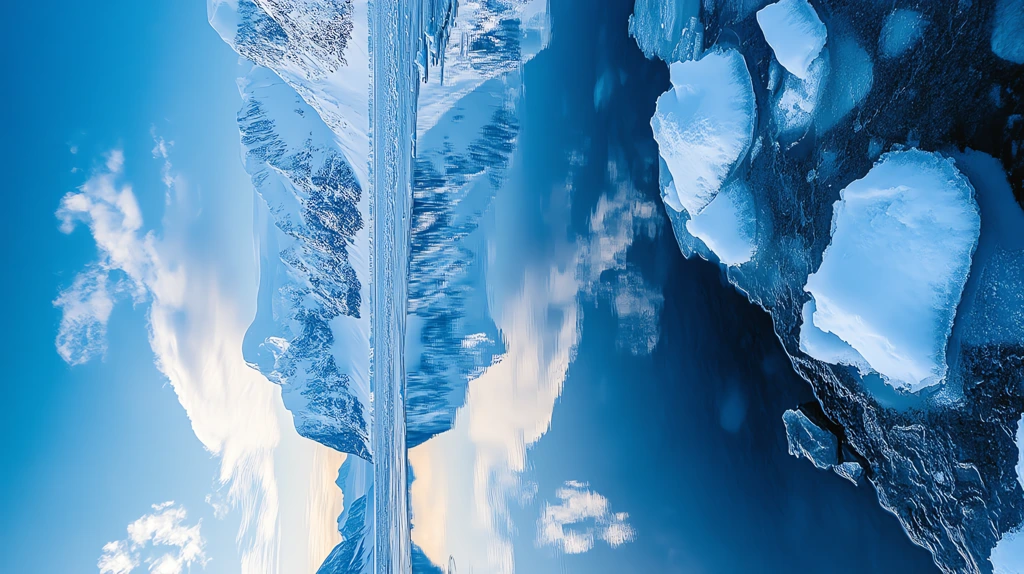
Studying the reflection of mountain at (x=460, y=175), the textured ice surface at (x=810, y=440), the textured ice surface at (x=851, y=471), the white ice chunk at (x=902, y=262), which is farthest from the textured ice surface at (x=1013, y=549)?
the reflection of mountain at (x=460, y=175)

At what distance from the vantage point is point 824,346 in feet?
19.6

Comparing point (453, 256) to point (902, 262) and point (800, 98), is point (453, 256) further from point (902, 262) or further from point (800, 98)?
point (902, 262)

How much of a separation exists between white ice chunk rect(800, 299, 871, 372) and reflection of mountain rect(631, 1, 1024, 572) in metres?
0.02

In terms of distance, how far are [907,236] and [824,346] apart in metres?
1.76

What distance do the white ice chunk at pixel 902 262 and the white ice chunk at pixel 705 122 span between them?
2.04 meters

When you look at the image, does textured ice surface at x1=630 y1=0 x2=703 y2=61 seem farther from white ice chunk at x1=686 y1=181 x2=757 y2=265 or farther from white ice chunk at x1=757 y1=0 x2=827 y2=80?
white ice chunk at x1=686 y1=181 x2=757 y2=265

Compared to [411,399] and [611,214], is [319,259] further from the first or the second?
[611,214]

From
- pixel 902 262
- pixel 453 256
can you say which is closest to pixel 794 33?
pixel 902 262

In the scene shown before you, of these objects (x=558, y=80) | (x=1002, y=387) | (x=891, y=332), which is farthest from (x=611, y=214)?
(x=1002, y=387)

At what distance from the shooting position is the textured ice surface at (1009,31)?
4250 millimetres

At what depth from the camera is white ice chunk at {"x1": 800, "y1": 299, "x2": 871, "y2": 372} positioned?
5.83m

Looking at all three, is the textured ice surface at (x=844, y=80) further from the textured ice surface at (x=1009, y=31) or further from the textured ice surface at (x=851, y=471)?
the textured ice surface at (x=851, y=471)

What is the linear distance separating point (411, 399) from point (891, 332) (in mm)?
11270

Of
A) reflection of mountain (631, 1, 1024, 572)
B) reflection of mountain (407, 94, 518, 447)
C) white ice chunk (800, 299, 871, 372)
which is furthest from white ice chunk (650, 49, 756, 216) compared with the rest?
reflection of mountain (407, 94, 518, 447)
